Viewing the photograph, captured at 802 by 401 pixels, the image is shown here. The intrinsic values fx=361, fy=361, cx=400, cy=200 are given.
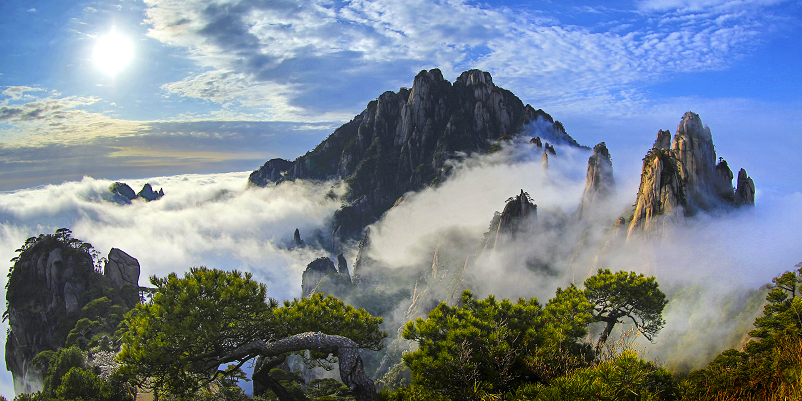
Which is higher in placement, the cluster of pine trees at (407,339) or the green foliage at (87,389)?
the cluster of pine trees at (407,339)

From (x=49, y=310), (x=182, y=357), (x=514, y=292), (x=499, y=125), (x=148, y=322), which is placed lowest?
(x=514, y=292)

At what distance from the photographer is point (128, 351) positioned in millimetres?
21062

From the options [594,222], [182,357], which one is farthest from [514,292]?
[182,357]

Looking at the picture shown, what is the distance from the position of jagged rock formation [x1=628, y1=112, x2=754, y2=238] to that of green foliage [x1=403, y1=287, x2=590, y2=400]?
43923 millimetres

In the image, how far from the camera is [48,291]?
71.3 metres

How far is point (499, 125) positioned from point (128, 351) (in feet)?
651

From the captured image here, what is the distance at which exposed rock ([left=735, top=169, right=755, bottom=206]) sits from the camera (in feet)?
203

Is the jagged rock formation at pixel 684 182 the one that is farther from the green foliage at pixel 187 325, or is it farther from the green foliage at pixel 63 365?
the green foliage at pixel 63 365

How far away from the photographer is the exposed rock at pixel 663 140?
6794cm

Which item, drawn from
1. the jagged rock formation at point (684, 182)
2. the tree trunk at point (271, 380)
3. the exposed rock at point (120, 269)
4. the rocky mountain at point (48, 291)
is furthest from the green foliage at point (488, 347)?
the exposed rock at point (120, 269)

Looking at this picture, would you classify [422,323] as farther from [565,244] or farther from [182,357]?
[565,244]

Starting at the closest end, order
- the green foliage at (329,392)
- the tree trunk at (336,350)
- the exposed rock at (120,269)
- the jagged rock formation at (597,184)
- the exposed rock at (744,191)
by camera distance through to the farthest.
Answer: the tree trunk at (336,350) < the green foliage at (329,392) < the exposed rock at (744,191) < the exposed rock at (120,269) < the jagged rock formation at (597,184)

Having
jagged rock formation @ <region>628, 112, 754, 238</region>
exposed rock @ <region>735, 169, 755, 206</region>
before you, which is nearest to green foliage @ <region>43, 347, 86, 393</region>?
jagged rock formation @ <region>628, 112, 754, 238</region>

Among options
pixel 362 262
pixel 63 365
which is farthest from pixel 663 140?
pixel 362 262
